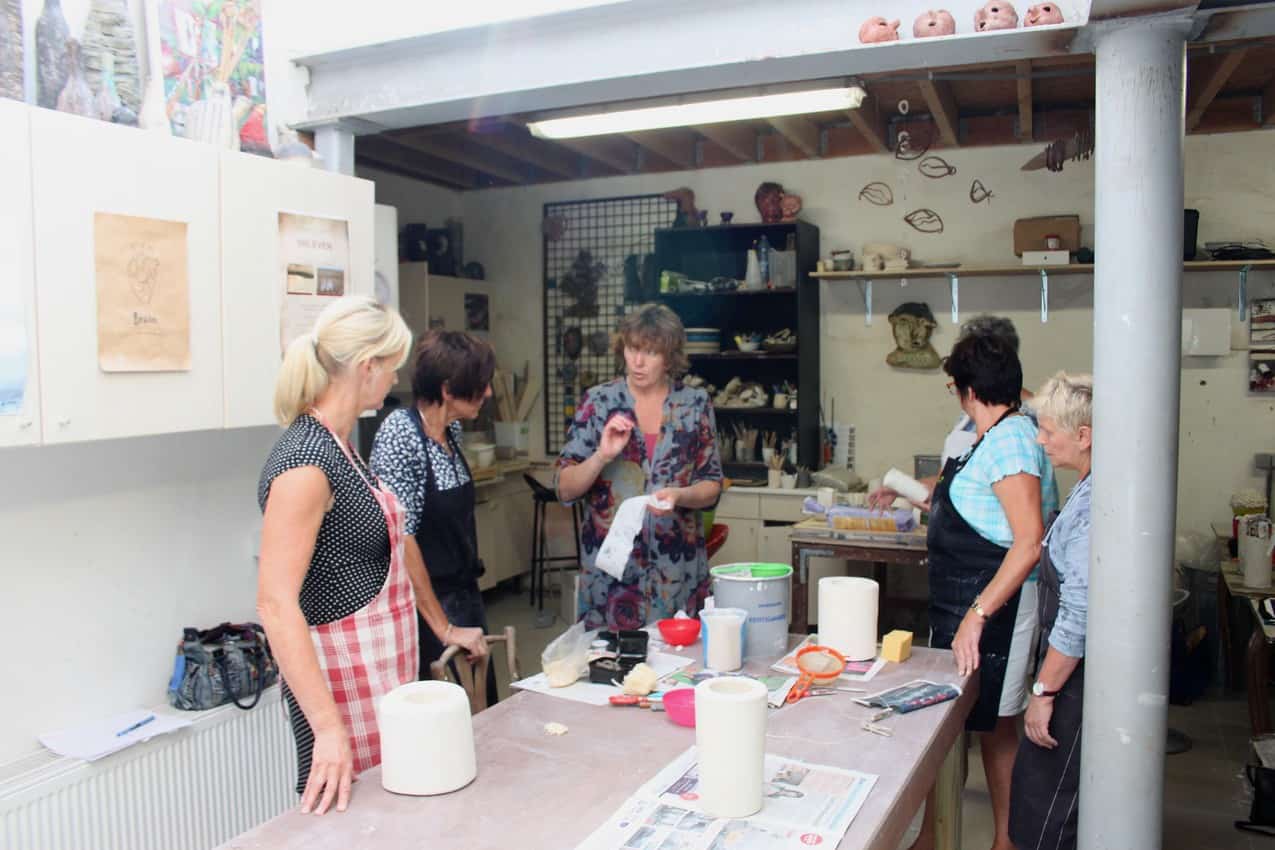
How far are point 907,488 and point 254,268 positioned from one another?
320 centimetres

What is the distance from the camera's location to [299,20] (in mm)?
3266

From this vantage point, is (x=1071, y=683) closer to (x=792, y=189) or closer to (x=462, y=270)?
(x=792, y=189)

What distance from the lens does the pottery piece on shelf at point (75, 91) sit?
2.48 m

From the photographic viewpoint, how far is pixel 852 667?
97.2 inches

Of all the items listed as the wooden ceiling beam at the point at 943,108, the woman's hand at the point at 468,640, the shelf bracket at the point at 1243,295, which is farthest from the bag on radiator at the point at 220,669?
the shelf bracket at the point at 1243,295

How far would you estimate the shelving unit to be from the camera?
537 centimetres

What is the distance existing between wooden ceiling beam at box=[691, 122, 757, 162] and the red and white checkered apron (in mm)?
4141

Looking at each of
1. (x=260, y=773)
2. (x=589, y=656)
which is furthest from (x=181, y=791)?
(x=589, y=656)

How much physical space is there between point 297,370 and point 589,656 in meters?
0.97

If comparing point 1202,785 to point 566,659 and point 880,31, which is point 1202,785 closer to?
point 566,659

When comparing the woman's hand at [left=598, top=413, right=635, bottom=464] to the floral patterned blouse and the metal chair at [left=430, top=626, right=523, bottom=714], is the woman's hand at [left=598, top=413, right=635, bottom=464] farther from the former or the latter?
the metal chair at [left=430, top=626, right=523, bottom=714]

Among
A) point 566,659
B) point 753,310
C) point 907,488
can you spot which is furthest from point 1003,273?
point 566,659

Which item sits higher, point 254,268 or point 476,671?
point 254,268

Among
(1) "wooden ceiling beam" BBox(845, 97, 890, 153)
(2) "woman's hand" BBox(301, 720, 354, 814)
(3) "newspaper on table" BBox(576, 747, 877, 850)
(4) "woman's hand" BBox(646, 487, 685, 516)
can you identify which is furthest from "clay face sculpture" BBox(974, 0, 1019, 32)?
(1) "wooden ceiling beam" BBox(845, 97, 890, 153)
